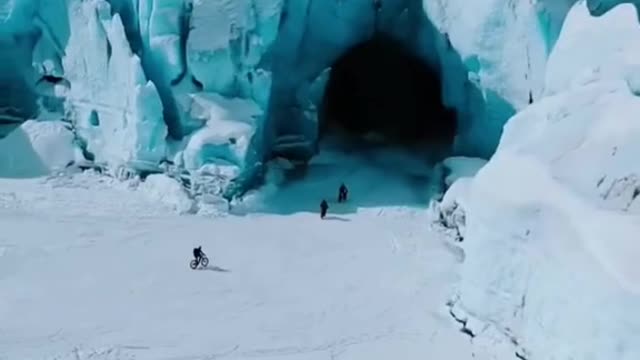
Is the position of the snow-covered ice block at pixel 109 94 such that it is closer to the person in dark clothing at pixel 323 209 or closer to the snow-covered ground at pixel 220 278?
the snow-covered ground at pixel 220 278

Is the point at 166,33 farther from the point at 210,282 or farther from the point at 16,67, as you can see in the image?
the point at 210,282

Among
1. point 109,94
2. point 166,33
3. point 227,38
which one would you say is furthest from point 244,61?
point 109,94

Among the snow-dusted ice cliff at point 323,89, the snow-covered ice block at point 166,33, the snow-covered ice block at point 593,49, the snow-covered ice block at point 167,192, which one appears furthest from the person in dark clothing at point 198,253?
the snow-covered ice block at point 593,49

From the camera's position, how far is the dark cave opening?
24.9 m

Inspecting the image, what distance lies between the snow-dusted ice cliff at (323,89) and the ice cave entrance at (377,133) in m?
1.09

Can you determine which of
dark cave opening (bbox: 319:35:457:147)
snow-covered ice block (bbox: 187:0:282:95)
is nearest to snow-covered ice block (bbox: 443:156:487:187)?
dark cave opening (bbox: 319:35:457:147)

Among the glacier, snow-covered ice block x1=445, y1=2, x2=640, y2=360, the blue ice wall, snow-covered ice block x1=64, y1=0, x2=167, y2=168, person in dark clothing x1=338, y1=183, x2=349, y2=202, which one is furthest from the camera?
the blue ice wall

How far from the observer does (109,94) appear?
19953mm

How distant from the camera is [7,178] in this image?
65.3ft

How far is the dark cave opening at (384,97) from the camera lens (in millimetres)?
24906

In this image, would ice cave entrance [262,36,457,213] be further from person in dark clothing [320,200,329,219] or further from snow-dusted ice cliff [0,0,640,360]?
snow-dusted ice cliff [0,0,640,360]

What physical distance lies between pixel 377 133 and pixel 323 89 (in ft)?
12.2

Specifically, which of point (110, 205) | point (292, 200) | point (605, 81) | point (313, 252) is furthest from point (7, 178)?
point (605, 81)

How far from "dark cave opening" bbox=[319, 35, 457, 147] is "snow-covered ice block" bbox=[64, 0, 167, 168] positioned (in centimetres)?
665
